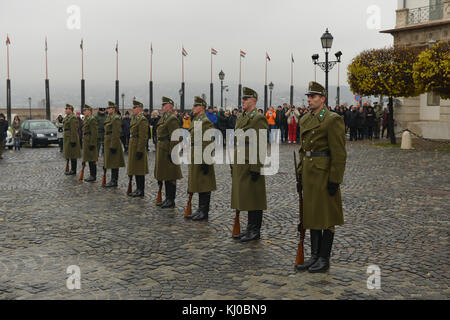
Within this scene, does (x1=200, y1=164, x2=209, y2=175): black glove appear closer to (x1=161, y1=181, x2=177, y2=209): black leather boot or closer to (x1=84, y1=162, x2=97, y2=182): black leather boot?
(x1=161, y1=181, x2=177, y2=209): black leather boot

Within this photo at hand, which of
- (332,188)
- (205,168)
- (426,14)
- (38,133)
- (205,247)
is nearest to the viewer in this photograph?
(332,188)

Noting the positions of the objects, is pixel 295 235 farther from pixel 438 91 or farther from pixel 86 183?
pixel 438 91

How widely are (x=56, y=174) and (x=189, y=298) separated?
1066 cm

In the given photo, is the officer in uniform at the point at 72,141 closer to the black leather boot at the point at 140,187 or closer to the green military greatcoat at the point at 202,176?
the black leather boot at the point at 140,187

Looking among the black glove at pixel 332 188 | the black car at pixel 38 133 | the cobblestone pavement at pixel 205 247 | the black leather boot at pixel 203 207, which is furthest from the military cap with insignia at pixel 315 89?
the black car at pixel 38 133

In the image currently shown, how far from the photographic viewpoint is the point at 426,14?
97.0 feet

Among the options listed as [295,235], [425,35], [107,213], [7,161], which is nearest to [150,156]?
[7,161]

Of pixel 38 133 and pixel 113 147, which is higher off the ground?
pixel 38 133

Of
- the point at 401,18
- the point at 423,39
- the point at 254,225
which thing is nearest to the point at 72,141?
the point at 254,225

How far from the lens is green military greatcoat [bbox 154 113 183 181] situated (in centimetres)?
941

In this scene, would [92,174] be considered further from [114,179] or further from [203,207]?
[203,207]

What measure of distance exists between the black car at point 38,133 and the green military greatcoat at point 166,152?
18.3 meters

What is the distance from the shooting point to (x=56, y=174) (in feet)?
47.3

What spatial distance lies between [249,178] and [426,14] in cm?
2673
